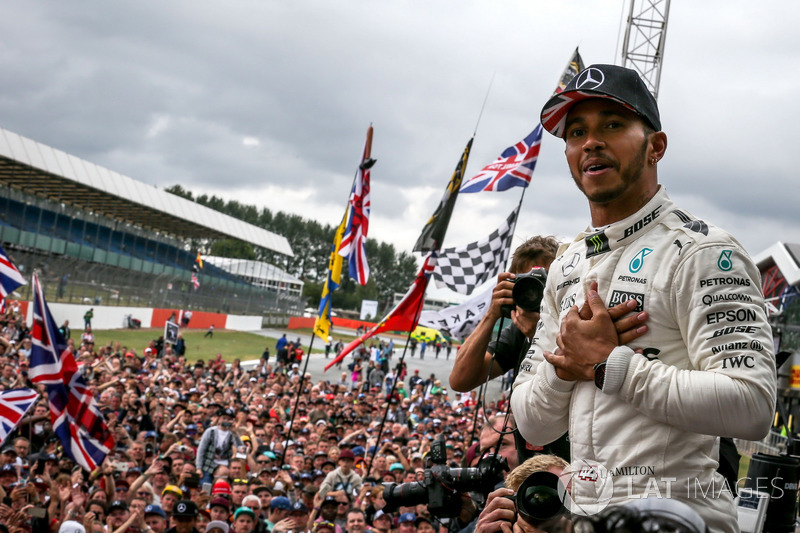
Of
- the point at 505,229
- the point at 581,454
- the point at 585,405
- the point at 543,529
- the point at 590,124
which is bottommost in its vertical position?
the point at 543,529

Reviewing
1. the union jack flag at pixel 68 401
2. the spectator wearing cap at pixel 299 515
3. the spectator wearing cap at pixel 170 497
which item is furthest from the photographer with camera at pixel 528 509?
the union jack flag at pixel 68 401

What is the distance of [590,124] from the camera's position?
1803 millimetres

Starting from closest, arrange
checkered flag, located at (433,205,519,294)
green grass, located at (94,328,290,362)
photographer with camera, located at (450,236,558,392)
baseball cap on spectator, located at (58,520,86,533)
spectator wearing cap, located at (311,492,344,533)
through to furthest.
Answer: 1. photographer with camera, located at (450,236,558,392)
2. baseball cap on spectator, located at (58,520,86,533)
3. spectator wearing cap, located at (311,492,344,533)
4. checkered flag, located at (433,205,519,294)
5. green grass, located at (94,328,290,362)

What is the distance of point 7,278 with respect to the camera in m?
10.4

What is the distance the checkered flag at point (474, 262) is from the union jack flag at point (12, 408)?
4911 mm

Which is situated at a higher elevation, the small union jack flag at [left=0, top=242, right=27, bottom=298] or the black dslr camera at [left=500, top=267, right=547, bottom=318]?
the black dslr camera at [left=500, top=267, right=547, bottom=318]

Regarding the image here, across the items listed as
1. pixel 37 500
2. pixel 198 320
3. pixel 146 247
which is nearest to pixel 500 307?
pixel 37 500

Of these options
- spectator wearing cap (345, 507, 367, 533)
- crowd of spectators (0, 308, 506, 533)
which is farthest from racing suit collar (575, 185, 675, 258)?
spectator wearing cap (345, 507, 367, 533)

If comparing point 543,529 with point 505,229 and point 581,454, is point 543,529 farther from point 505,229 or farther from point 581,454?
point 505,229

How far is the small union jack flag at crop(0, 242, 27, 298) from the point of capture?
10.4 m

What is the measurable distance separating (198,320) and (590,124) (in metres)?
45.5

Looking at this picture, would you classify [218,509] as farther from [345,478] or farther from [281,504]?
[345,478]

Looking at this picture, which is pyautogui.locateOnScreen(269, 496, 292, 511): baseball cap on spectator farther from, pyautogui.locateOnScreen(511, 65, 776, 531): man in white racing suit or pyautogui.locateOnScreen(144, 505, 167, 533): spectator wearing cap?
pyautogui.locateOnScreen(511, 65, 776, 531): man in white racing suit

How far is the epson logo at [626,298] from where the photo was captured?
162 cm
